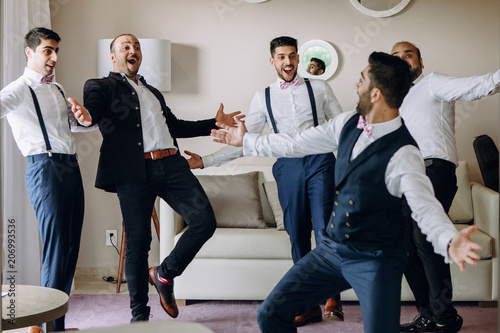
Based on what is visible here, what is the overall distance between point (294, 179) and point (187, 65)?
1.63 meters

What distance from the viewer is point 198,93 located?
421cm

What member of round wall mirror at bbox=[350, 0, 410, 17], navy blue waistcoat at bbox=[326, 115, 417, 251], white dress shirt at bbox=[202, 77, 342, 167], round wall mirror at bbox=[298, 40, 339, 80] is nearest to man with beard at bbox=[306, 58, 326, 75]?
round wall mirror at bbox=[298, 40, 339, 80]

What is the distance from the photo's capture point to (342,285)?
2029 mm

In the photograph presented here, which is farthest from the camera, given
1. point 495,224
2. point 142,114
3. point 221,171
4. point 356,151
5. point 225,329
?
point 221,171

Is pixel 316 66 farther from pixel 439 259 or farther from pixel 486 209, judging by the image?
pixel 439 259

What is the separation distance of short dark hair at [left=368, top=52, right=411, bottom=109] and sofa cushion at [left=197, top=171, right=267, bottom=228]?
1811mm

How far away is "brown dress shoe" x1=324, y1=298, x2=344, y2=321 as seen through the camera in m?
3.19

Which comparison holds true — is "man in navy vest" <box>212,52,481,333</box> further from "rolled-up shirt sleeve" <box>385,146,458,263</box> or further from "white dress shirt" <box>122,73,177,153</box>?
"white dress shirt" <box>122,73,177,153</box>

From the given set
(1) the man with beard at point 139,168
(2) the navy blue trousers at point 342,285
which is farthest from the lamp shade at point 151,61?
(2) the navy blue trousers at point 342,285

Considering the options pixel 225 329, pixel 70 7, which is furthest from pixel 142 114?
pixel 70 7

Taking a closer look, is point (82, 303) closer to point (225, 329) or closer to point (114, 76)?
point (225, 329)

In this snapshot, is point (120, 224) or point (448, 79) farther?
point (120, 224)

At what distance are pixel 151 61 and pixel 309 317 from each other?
6.07 feet

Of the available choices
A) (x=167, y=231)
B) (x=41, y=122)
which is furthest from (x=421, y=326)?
(x=41, y=122)
